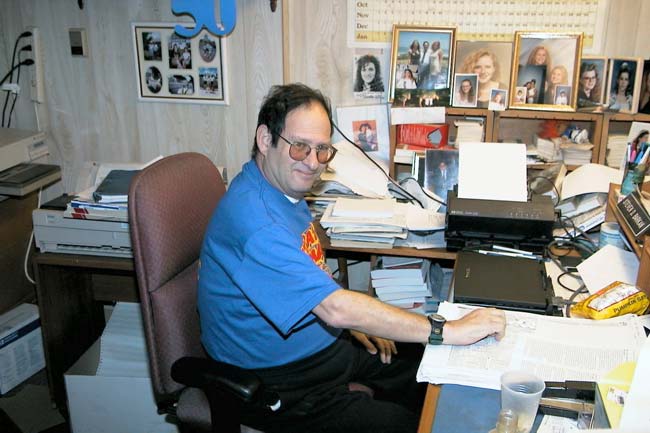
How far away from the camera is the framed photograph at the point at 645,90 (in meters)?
2.17

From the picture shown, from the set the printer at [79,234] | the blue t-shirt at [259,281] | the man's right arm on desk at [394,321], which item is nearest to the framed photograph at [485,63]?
the blue t-shirt at [259,281]

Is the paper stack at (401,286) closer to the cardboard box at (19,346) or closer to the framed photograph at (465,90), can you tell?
the framed photograph at (465,90)

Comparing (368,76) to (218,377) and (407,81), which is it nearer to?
(407,81)

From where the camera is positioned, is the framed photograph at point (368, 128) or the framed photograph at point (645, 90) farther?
the framed photograph at point (368, 128)

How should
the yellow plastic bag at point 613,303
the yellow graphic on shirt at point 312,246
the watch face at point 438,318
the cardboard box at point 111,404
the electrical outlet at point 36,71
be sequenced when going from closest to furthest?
the watch face at point 438,318 → the yellow plastic bag at point 613,303 → the yellow graphic on shirt at point 312,246 → the cardboard box at point 111,404 → the electrical outlet at point 36,71

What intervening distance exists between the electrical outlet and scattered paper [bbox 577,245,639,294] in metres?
2.20

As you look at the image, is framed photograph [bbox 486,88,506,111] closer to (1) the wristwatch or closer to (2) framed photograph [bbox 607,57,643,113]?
(2) framed photograph [bbox 607,57,643,113]

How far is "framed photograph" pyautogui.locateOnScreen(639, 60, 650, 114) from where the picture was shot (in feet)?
7.13

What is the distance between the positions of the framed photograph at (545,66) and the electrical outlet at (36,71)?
1894 mm

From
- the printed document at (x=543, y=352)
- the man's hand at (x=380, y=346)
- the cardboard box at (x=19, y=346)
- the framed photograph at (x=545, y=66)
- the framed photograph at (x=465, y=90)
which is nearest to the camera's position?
the printed document at (x=543, y=352)

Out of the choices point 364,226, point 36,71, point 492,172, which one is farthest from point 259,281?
point 36,71

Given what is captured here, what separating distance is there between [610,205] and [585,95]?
1.63 ft

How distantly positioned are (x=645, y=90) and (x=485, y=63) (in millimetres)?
560

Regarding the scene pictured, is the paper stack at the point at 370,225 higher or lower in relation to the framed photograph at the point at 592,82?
lower
